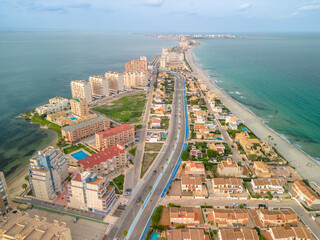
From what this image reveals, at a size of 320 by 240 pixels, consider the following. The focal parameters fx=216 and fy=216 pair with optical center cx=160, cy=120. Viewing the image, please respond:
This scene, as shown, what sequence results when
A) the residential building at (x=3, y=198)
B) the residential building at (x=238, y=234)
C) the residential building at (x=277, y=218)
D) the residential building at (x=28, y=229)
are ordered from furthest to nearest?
the residential building at (x=277, y=218) → the residential building at (x=3, y=198) → the residential building at (x=238, y=234) → the residential building at (x=28, y=229)

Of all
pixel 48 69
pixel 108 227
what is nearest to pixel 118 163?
pixel 108 227

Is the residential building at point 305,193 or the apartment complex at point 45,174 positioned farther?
the residential building at point 305,193

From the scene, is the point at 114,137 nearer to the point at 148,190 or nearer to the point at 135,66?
the point at 148,190

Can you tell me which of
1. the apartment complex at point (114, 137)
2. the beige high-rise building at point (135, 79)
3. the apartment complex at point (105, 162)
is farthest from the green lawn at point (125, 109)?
the apartment complex at point (105, 162)

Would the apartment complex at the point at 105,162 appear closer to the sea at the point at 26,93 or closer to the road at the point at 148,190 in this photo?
the road at the point at 148,190

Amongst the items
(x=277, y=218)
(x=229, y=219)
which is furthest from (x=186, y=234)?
(x=277, y=218)

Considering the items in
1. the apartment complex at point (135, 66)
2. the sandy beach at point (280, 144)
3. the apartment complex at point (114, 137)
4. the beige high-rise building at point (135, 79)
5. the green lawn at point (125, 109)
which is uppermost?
the apartment complex at point (135, 66)
